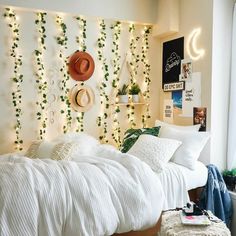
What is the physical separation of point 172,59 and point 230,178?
1.70 meters

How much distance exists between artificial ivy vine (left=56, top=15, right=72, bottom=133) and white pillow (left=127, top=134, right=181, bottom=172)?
42.8 inches

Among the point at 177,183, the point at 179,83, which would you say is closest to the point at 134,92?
the point at 179,83

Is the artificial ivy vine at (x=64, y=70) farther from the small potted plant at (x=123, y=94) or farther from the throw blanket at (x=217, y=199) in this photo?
the throw blanket at (x=217, y=199)

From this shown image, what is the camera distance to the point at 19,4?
3.25 meters

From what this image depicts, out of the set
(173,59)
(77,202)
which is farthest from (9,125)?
(173,59)

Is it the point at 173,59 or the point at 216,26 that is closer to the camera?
the point at 216,26

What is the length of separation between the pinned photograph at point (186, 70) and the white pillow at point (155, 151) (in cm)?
99

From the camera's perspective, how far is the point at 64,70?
3.59 m

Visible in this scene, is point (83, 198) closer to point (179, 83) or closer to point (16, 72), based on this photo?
point (16, 72)

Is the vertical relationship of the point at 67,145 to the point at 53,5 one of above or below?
below

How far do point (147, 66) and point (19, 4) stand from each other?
6.00ft

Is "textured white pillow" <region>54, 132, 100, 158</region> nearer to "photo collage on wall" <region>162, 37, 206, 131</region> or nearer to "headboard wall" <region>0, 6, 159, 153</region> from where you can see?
"headboard wall" <region>0, 6, 159, 153</region>

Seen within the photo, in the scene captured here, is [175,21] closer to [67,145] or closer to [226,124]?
[226,124]

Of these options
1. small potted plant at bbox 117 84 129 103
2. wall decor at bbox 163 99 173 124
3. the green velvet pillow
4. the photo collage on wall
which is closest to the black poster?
the photo collage on wall
